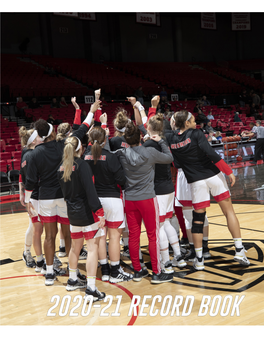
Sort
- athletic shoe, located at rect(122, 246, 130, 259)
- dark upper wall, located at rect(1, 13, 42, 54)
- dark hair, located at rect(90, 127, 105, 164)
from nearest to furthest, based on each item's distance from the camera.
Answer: dark hair, located at rect(90, 127, 105, 164)
athletic shoe, located at rect(122, 246, 130, 259)
dark upper wall, located at rect(1, 13, 42, 54)

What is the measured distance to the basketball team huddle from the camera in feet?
12.3

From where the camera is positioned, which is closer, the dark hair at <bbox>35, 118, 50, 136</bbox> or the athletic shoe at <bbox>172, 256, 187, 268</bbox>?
the dark hair at <bbox>35, 118, 50, 136</bbox>

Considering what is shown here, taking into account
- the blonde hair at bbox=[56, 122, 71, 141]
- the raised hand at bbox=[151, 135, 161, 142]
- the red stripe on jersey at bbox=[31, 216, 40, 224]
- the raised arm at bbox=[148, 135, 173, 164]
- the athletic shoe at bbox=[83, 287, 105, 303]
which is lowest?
the athletic shoe at bbox=[83, 287, 105, 303]

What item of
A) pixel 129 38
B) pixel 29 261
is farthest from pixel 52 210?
pixel 129 38

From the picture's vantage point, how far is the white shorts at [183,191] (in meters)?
4.60

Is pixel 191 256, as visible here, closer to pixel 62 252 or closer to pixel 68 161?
pixel 62 252

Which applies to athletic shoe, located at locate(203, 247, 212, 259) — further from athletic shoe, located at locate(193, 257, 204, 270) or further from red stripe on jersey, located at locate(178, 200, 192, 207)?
red stripe on jersey, located at locate(178, 200, 192, 207)

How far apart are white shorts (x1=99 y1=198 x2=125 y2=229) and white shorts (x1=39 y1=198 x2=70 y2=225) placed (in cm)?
50

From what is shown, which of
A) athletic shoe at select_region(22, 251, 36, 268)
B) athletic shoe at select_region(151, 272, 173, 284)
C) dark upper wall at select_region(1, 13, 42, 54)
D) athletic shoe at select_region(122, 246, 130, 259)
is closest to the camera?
athletic shoe at select_region(151, 272, 173, 284)

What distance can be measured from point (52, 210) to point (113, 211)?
0.73 metres

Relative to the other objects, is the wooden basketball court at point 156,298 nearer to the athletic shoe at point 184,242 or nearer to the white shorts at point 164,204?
the athletic shoe at point 184,242

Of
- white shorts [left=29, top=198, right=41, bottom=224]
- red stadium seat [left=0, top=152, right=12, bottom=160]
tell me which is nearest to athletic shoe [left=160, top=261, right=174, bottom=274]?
white shorts [left=29, top=198, right=41, bottom=224]

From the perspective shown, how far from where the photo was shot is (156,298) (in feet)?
12.0

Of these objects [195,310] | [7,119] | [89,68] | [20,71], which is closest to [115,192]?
[195,310]
